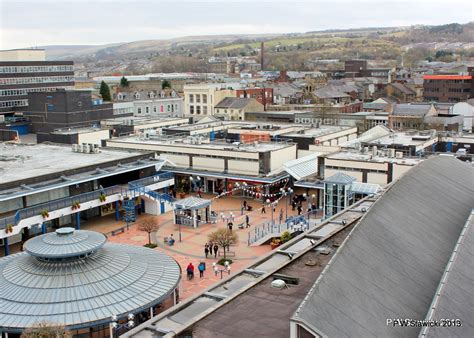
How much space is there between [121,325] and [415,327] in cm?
1326

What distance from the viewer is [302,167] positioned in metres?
52.6

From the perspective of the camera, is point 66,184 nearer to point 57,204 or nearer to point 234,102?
point 57,204

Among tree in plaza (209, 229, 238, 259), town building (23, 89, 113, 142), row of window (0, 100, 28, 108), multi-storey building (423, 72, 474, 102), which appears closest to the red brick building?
town building (23, 89, 113, 142)

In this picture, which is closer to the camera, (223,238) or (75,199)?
(223,238)

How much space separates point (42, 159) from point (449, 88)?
90.5 meters

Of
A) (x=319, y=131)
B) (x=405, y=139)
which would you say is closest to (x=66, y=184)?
(x=319, y=131)

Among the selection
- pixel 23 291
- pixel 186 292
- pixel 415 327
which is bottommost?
pixel 186 292

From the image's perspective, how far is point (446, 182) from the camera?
30266 mm

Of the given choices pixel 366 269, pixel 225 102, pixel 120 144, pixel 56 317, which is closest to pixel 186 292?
pixel 56 317

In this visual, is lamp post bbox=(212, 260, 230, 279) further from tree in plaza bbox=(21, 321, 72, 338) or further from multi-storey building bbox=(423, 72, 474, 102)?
multi-storey building bbox=(423, 72, 474, 102)

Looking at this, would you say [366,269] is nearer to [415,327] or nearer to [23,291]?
[415,327]

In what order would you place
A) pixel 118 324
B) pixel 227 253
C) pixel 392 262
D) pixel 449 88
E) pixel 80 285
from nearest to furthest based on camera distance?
pixel 392 262
pixel 118 324
pixel 80 285
pixel 227 253
pixel 449 88

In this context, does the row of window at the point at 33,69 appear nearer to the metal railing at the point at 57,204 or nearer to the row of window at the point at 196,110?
the row of window at the point at 196,110

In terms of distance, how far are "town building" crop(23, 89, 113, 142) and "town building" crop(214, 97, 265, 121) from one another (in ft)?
64.2
